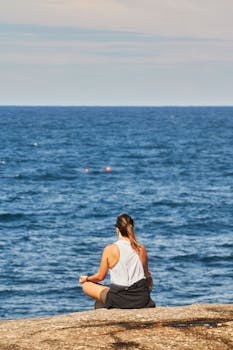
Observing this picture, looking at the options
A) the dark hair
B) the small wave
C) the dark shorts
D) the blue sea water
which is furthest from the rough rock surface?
the small wave

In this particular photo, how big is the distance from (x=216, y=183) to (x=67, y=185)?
1436 centimetres

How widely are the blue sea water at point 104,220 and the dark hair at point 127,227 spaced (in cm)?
1802

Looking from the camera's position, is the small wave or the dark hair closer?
the dark hair

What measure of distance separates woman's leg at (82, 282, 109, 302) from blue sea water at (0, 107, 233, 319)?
16948 millimetres

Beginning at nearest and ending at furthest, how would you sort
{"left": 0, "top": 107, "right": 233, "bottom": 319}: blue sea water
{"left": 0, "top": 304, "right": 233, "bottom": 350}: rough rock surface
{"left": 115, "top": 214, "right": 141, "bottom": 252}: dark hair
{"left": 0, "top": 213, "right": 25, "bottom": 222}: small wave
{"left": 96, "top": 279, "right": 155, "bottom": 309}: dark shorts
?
{"left": 0, "top": 304, "right": 233, "bottom": 350}: rough rock surface → {"left": 115, "top": 214, "right": 141, "bottom": 252}: dark hair → {"left": 96, "top": 279, "right": 155, "bottom": 309}: dark shorts → {"left": 0, "top": 107, "right": 233, "bottom": 319}: blue sea water → {"left": 0, "top": 213, "right": 25, "bottom": 222}: small wave

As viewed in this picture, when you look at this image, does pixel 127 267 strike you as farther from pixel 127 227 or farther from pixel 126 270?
pixel 127 227

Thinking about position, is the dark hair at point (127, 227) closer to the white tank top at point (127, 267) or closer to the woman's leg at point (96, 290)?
the white tank top at point (127, 267)

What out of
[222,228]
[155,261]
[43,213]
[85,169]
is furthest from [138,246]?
[85,169]

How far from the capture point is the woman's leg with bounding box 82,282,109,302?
11.6 meters

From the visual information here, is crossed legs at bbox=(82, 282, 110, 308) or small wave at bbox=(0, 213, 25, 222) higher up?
small wave at bbox=(0, 213, 25, 222)

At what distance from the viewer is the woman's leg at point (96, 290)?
1158 cm

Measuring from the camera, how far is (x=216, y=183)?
236 ft

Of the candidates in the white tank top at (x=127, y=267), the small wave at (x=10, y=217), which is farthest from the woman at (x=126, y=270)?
the small wave at (x=10, y=217)

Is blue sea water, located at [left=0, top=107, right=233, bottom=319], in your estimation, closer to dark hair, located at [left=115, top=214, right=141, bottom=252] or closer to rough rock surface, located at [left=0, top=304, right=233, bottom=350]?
dark hair, located at [left=115, top=214, right=141, bottom=252]
